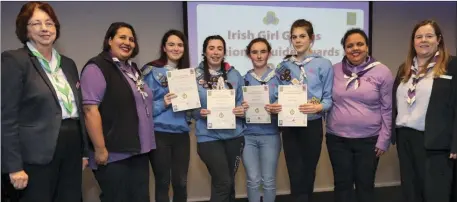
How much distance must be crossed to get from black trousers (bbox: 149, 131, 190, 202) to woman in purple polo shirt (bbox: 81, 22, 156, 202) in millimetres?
246

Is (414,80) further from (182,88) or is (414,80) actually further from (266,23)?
(266,23)

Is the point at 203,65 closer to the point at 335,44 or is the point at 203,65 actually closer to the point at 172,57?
the point at 172,57

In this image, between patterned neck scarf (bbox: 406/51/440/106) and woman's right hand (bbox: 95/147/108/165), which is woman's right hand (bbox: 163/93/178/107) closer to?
woman's right hand (bbox: 95/147/108/165)

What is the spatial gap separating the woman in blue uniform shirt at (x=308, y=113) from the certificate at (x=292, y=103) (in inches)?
1.8

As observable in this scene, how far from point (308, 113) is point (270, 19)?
163 cm

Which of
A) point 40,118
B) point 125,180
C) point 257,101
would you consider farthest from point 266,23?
point 40,118

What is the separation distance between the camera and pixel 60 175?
7.29ft

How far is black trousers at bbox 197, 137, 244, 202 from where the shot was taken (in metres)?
2.81

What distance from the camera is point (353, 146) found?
287cm

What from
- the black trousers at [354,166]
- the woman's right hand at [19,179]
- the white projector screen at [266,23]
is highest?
the white projector screen at [266,23]

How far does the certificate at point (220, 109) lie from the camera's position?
2.84m

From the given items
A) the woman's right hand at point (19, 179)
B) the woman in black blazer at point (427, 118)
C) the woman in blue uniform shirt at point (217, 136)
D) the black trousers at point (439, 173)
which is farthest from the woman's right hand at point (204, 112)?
the black trousers at point (439, 173)

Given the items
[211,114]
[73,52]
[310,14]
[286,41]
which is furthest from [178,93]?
[310,14]

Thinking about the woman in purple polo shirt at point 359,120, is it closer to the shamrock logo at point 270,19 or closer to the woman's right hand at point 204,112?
the woman's right hand at point 204,112
